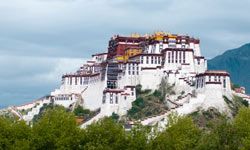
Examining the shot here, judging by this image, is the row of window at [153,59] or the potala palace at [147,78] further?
the row of window at [153,59]

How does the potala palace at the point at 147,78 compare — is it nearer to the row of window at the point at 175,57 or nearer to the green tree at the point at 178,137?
the row of window at the point at 175,57

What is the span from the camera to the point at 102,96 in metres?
129

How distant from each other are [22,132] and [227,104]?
1913 inches

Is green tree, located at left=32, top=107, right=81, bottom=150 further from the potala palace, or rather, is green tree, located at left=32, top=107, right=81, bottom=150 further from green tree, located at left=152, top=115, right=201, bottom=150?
the potala palace

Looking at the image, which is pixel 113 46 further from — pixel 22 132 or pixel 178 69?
pixel 22 132

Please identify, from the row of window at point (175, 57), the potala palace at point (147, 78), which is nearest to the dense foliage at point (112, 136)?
the potala palace at point (147, 78)

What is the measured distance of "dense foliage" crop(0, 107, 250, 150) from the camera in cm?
7100

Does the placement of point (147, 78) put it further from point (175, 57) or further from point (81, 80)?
point (81, 80)

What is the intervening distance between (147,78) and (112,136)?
5412 centimetres

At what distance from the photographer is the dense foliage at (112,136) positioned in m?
71.0

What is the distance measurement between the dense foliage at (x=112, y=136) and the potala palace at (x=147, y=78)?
125ft

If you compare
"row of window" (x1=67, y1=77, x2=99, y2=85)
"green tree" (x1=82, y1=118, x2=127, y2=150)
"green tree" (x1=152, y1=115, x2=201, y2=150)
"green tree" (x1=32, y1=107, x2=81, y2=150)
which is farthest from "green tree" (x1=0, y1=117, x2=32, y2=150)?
"row of window" (x1=67, y1=77, x2=99, y2=85)

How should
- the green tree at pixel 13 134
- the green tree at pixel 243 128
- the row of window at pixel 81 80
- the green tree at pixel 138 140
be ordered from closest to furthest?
the green tree at pixel 243 128 < the green tree at pixel 138 140 < the green tree at pixel 13 134 < the row of window at pixel 81 80

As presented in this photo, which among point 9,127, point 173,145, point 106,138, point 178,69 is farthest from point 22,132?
point 178,69
